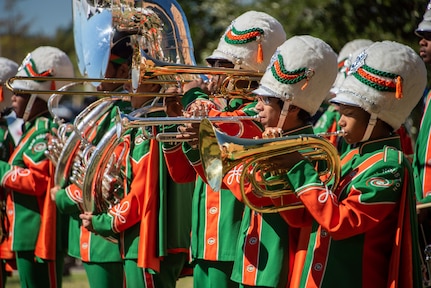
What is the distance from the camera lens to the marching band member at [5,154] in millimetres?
6605

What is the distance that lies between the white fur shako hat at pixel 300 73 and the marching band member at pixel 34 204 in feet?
8.36

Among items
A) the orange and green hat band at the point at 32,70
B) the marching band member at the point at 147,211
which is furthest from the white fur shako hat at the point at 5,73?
the marching band member at the point at 147,211

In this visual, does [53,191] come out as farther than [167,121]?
Yes

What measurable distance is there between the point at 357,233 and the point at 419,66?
0.81m

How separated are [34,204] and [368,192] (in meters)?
3.34

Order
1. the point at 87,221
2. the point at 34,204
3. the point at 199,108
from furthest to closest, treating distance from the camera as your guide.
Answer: the point at 34,204
the point at 87,221
the point at 199,108

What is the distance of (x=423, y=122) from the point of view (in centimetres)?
487

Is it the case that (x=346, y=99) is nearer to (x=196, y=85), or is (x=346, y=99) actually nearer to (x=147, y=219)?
(x=196, y=85)

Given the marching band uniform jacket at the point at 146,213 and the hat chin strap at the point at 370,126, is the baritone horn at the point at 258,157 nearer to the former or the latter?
the hat chin strap at the point at 370,126

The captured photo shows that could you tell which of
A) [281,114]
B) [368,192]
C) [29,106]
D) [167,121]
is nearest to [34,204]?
[29,106]

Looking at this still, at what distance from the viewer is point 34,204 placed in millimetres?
6457

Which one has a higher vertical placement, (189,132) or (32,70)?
(189,132)

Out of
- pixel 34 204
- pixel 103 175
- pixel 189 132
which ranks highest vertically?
pixel 189 132

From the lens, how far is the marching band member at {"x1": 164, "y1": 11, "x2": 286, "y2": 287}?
184 inches
